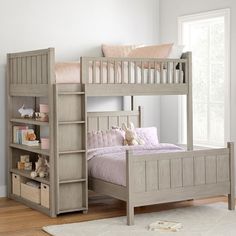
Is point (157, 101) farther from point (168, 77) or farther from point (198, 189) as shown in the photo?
point (198, 189)

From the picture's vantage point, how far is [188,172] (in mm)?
4547

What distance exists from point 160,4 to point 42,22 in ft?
4.84

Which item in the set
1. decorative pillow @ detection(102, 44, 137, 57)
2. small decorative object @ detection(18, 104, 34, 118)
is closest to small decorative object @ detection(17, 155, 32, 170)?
small decorative object @ detection(18, 104, 34, 118)

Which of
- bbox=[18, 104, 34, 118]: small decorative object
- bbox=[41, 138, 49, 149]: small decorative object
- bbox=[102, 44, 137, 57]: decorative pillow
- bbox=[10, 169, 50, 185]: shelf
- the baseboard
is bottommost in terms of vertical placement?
the baseboard

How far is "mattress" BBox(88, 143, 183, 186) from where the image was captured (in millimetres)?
4469

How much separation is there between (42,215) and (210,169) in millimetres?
1465

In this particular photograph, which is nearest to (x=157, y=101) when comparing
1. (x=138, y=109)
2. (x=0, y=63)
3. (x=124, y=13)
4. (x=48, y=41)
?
(x=138, y=109)

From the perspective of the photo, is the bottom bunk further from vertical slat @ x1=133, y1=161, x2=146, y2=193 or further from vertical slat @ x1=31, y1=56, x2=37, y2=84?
vertical slat @ x1=31, y1=56, x2=37, y2=84

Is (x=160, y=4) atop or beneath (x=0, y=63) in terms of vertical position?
atop

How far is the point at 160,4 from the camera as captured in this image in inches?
247

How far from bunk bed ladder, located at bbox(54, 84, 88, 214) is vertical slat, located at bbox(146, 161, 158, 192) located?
575mm

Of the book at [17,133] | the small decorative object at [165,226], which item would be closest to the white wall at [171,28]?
the book at [17,133]

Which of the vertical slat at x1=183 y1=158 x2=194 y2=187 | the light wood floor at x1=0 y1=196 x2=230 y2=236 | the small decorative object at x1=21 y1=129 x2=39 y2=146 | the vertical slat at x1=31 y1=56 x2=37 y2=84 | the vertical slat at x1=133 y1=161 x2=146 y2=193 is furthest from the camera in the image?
the small decorative object at x1=21 y1=129 x2=39 y2=146

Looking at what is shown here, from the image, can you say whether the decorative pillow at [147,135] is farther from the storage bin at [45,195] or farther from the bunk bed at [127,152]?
the storage bin at [45,195]
